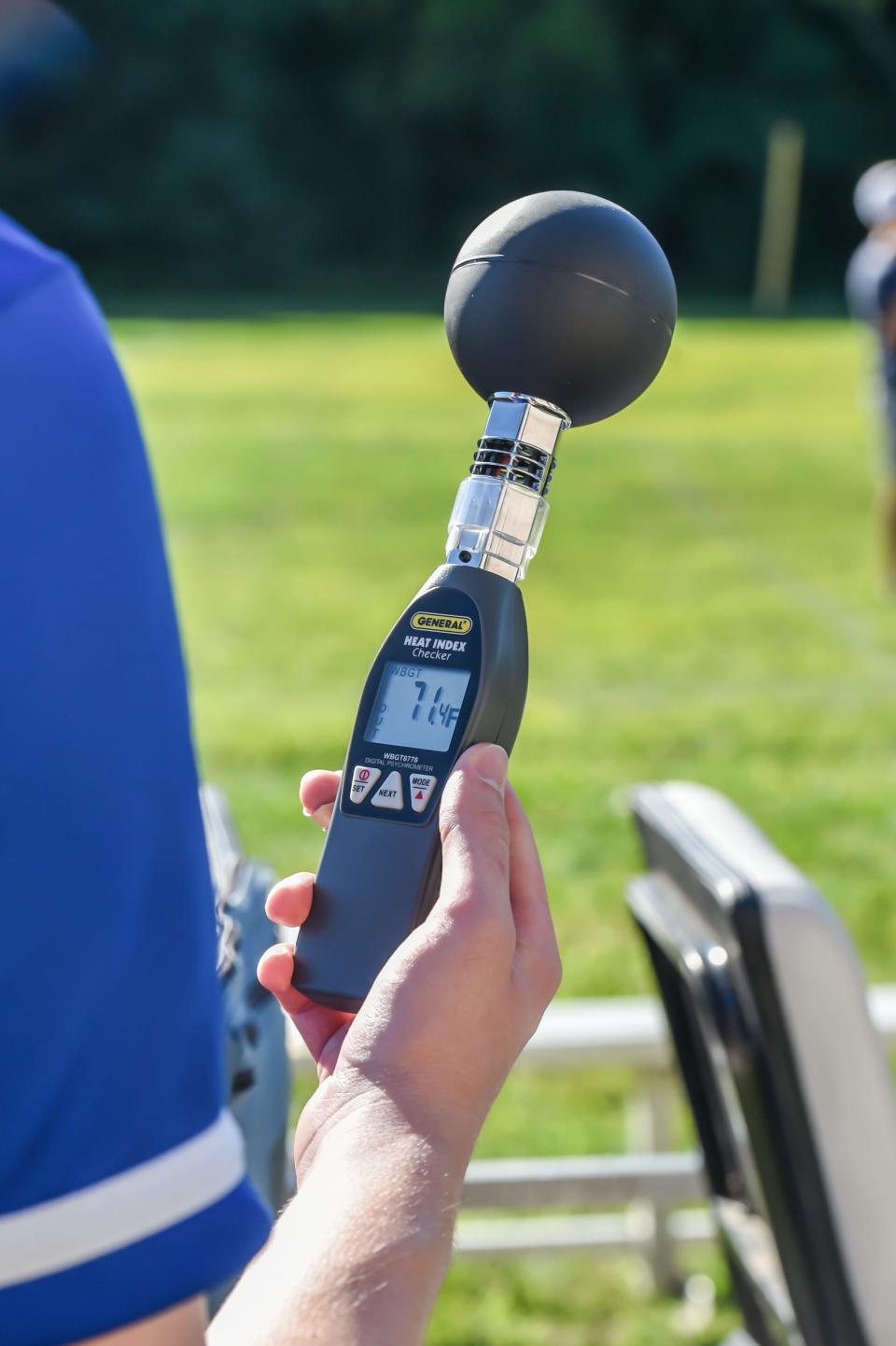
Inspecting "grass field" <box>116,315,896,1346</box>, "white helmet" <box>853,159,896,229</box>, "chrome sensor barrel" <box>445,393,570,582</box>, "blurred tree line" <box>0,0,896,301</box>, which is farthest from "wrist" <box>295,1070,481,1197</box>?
"blurred tree line" <box>0,0,896,301</box>

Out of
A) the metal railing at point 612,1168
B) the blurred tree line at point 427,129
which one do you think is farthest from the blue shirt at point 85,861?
the blurred tree line at point 427,129

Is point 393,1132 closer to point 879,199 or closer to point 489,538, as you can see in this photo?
point 489,538

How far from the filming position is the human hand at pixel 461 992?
0.71 metres

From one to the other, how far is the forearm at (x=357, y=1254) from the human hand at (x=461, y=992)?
0.04 ft

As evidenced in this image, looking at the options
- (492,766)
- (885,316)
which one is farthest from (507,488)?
(885,316)

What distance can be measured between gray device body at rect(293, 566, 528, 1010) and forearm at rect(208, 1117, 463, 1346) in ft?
0.32

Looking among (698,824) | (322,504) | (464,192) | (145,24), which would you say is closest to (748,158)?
(464,192)

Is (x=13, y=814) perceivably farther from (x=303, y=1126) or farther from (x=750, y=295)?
(x=750, y=295)

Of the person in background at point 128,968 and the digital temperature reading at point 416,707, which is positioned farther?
the digital temperature reading at point 416,707

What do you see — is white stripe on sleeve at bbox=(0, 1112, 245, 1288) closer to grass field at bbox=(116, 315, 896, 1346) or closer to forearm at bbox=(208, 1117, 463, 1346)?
forearm at bbox=(208, 1117, 463, 1346)

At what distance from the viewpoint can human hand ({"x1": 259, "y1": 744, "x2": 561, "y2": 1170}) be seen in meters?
0.71

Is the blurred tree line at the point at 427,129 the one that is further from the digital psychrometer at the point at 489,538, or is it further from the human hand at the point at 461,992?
the human hand at the point at 461,992

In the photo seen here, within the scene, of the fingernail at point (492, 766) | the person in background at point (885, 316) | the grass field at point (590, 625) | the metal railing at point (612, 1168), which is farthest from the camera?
the person in background at point (885, 316)

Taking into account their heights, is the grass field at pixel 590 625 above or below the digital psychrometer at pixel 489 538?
above
